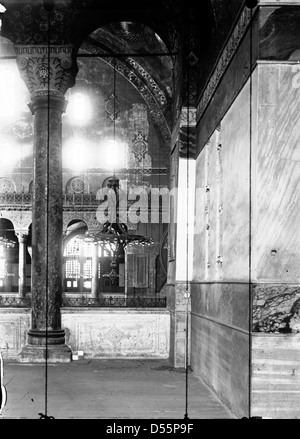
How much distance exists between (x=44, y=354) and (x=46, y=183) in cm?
289

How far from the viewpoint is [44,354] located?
1014 cm

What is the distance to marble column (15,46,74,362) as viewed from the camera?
1048 centimetres

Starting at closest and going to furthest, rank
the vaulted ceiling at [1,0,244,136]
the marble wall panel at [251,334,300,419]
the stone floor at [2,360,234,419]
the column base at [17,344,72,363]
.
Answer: the marble wall panel at [251,334,300,419] < the stone floor at [2,360,234,419] < the vaulted ceiling at [1,0,244,136] < the column base at [17,344,72,363]

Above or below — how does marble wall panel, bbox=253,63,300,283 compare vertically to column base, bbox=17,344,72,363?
above

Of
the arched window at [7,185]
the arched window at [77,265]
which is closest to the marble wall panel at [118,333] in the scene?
the arched window at [7,185]

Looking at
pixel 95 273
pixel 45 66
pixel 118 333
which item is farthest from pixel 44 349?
pixel 95 273

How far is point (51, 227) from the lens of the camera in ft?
34.8

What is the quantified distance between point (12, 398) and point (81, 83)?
1765 centimetres

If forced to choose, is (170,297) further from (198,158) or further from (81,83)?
(81,83)

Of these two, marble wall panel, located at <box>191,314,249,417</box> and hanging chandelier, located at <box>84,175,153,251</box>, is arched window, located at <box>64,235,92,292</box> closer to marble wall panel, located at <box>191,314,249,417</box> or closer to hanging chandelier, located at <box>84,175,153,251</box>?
hanging chandelier, located at <box>84,175,153,251</box>

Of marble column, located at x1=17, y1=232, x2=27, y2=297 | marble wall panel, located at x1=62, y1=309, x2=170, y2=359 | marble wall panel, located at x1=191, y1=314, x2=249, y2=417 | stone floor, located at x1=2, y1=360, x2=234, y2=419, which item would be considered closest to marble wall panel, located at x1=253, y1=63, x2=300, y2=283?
marble wall panel, located at x1=191, y1=314, x2=249, y2=417

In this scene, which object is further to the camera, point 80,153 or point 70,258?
point 70,258

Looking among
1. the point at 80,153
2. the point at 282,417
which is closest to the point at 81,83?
the point at 80,153
